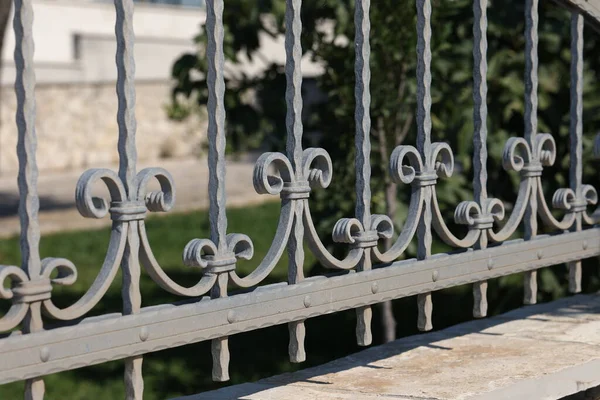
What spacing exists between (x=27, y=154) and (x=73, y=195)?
44.2ft

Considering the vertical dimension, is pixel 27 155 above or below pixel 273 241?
above

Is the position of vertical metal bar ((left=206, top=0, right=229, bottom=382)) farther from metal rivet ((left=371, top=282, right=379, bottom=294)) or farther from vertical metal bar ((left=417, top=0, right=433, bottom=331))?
vertical metal bar ((left=417, top=0, right=433, bottom=331))

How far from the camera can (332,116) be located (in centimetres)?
436

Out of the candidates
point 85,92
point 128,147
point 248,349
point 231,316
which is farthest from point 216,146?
point 85,92

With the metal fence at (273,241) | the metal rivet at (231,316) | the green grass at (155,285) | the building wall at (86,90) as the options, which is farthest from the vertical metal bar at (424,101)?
the building wall at (86,90)

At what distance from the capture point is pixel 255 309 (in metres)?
1.96

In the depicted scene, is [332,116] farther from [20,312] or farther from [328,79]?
[20,312]

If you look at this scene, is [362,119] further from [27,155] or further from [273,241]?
[27,155]

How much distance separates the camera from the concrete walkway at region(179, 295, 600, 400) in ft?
7.25

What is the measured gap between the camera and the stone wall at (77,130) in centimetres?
1786

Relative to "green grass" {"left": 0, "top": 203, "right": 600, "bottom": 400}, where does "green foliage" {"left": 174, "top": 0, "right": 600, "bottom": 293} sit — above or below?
above

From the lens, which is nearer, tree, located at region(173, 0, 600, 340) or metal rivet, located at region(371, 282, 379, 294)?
metal rivet, located at region(371, 282, 379, 294)

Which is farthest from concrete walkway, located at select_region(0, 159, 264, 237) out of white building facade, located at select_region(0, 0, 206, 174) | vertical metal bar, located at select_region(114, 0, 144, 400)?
vertical metal bar, located at select_region(114, 0, 144, 400)

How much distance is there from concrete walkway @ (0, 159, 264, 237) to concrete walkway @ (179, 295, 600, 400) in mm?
8602
